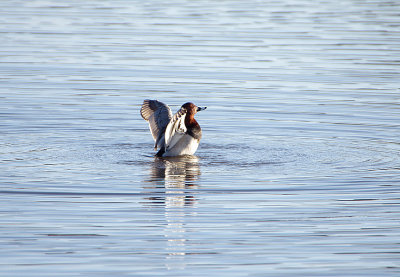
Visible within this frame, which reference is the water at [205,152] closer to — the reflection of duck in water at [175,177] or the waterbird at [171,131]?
the reflection of duck in water at [175,177]

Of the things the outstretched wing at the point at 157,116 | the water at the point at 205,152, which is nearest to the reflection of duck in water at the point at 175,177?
the water at the point at 205,152

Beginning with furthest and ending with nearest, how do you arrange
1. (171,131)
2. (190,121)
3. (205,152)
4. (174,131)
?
(190,121) < (205,152) < (174,131) < (171,131)

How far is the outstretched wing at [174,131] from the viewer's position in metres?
11.4

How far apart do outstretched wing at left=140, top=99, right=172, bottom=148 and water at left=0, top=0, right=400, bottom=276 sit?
423 millimetres

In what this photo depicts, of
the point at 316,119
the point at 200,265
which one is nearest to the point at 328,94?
the point at 316,119

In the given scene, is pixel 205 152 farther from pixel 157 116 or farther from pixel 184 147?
pixel 157 116

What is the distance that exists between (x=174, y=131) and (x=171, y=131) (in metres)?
0.12

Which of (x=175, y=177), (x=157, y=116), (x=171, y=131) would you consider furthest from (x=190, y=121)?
(x=175, y=177)

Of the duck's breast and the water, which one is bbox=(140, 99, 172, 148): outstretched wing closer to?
the duck's breast

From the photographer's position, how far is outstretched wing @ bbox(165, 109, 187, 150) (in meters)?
11.4

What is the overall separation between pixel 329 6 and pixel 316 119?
693 inches

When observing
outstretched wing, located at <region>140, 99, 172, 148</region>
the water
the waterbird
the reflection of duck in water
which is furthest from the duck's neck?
the reflection of duck in water

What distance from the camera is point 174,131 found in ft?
38.4

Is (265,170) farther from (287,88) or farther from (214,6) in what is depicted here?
(214,6)
